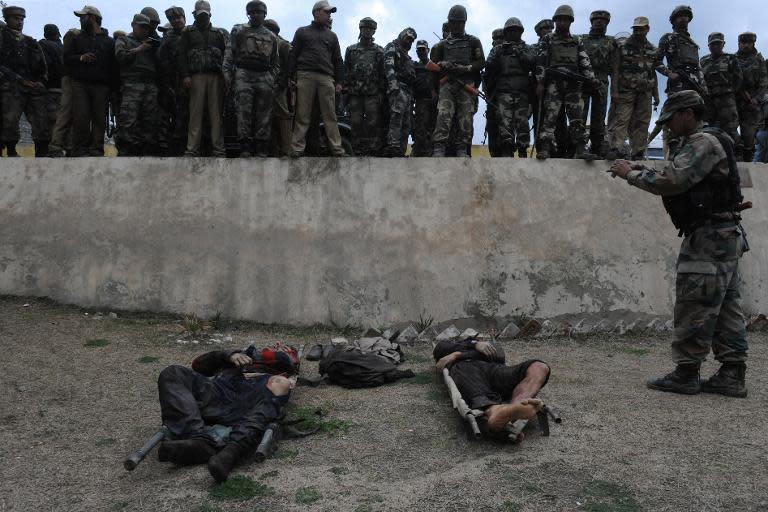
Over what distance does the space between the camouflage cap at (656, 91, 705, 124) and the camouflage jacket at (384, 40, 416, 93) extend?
371 centimetres

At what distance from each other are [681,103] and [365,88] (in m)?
4.14

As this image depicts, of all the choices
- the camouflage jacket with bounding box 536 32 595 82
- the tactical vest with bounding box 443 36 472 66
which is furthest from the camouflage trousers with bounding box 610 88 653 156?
the tactical vest with bounding box 443 36 472 66

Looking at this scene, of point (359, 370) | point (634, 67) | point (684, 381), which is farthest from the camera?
point (634, 67)

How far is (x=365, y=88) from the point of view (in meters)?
7.61

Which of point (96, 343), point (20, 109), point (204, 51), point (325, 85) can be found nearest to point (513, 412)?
point (96, 343)

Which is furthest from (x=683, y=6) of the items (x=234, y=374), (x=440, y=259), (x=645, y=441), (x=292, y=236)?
(x=234, y=374)

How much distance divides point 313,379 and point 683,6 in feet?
21.4

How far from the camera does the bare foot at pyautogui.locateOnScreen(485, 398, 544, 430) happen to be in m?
3.27

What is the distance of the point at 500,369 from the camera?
13.6 feet

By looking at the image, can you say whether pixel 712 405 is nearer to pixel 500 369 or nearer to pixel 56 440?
pixel 500 369

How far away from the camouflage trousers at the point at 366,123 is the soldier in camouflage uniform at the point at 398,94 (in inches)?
7.0

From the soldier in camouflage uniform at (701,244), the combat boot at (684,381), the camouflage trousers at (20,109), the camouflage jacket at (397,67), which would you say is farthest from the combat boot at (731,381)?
the camouflage trousers at (20,109)

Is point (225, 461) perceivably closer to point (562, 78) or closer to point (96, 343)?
point (96, 343)

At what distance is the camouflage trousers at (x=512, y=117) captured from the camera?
719 cm
